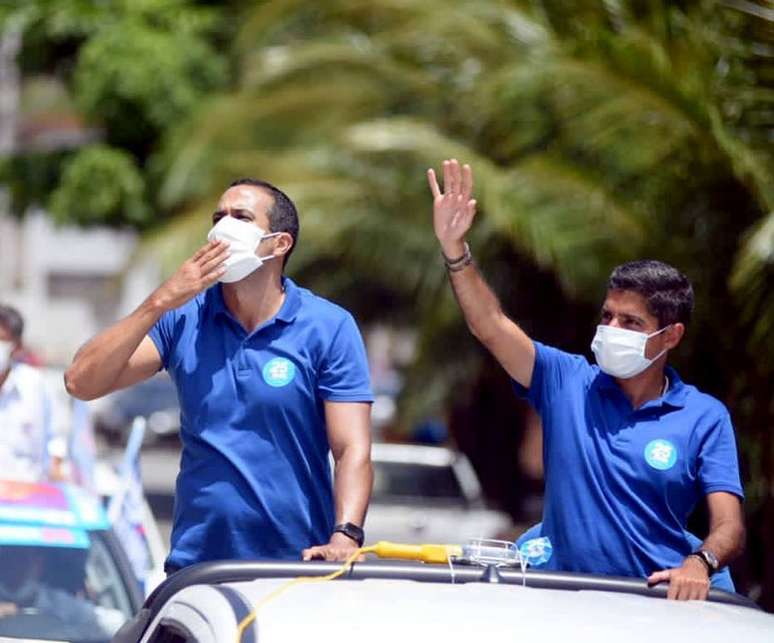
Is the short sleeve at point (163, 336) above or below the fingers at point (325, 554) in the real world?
above

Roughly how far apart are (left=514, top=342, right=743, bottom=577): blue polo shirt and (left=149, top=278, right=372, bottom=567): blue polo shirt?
582 mm

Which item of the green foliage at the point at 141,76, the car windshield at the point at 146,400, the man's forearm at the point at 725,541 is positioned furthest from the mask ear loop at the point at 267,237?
the car windshield at the point at 146,400

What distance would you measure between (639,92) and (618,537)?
4959mm

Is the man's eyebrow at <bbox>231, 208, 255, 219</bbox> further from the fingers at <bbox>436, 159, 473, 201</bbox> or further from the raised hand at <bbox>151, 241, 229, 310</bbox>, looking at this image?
the fingers at <bbox>436, 159, 473, 201</bbox>

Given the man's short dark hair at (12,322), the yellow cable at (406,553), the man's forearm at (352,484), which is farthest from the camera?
the man's short dark hair at (12,322)

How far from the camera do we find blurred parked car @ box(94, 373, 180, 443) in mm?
31000

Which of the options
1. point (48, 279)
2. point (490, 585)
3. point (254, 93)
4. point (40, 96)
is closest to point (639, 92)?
point (490, 585)

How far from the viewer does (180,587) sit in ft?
12.3

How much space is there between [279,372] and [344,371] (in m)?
0.19

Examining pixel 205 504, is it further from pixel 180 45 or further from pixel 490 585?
pixel 180 45

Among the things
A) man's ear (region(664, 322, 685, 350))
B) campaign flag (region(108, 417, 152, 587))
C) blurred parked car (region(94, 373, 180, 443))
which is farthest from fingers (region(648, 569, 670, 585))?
blurred parked car (region(94, 373, 180, 443))

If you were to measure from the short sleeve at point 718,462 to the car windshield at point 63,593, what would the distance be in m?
2.33

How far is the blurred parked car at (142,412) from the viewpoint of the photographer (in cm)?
3100

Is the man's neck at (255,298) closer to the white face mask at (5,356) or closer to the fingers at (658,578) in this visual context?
the fingers at (658,578)
